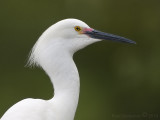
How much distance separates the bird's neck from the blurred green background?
3041 millimetres

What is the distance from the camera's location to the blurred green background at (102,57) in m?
6.85

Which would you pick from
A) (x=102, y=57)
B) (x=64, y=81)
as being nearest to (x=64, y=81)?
(x=64, y=81)

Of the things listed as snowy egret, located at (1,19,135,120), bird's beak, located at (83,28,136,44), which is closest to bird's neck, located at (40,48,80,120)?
snowy egret, located at (1,19,135,120)

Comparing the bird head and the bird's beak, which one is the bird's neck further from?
the bird's beak

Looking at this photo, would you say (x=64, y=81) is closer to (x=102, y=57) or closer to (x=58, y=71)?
(x=58, y=71)

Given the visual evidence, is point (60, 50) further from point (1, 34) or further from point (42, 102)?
point (1, 34)

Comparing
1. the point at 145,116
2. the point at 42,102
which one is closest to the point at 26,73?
the point at 145,116

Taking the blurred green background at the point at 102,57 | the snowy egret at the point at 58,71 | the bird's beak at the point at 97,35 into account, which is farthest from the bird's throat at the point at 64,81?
the blurred green background at the point at 102,57

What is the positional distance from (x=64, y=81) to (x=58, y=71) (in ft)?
0.29

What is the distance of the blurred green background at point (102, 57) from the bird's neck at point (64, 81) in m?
3.04

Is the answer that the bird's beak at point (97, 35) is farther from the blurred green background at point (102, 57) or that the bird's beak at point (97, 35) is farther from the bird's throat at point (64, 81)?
Result: the blurred green background at point (102, 57)

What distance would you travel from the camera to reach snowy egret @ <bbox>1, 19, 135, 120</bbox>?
133 inches

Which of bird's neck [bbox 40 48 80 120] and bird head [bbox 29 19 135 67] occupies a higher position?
bird head [bbox 29 19 135 67]

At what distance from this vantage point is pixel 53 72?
340 cm
